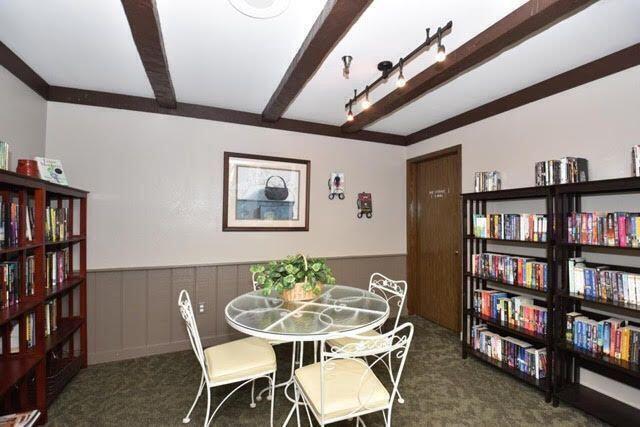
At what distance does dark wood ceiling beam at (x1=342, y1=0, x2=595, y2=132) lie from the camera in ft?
5.41

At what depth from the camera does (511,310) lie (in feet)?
8.93

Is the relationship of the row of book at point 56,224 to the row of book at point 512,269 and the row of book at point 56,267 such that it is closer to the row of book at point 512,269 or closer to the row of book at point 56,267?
the row of book at point 56,267

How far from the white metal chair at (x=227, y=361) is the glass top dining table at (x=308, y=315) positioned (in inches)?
9.8

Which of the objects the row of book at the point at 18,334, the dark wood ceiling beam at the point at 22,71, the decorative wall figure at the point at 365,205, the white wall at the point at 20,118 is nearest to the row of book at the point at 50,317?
the row of book at the point at 18,334

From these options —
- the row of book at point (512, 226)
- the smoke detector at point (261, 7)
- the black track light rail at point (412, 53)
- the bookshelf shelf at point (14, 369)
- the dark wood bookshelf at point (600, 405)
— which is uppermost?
the smoke detector at point (261, 7)

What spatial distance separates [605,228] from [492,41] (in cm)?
148

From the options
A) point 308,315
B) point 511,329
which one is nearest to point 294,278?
point 308,315

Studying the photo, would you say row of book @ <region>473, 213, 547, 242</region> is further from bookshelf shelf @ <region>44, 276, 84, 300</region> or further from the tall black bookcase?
bookshelf shelf @ <region>44, 276, 84, 300</region>

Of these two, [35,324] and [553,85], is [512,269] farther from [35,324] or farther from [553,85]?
[35,324]

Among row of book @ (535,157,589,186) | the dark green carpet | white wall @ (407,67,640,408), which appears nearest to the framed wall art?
the dark green carpet

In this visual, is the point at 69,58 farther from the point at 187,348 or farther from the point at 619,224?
the point at 619,224

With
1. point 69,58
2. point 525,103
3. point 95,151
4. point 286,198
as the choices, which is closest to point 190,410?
point 286,198

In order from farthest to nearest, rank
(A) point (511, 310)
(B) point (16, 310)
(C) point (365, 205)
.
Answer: (C) point (365, 205) → (A) point (511, 310) → (B) point (16, 310)

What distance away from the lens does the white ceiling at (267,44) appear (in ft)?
5.94
